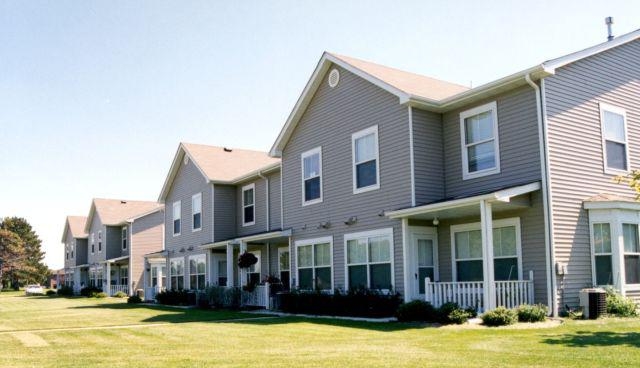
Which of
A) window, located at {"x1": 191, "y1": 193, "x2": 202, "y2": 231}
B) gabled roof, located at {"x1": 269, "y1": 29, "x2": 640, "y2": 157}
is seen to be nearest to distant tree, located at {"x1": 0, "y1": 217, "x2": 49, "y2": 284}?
window, located at {"x1": 191, "y1": 193, "x2": 202, "y2": 231}

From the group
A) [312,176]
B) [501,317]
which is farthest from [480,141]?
[312,176]

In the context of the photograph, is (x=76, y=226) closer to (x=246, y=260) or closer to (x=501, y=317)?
(x=246, y=260)

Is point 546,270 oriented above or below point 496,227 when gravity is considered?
below

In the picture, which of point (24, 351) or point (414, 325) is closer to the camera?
point (24, 351)

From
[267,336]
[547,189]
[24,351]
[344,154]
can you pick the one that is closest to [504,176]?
[547,189]

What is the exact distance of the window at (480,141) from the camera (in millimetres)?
17188

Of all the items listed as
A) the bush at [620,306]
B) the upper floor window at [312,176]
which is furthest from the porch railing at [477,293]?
the upper floor window at [312,176]

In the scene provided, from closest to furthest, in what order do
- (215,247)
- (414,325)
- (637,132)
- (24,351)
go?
(24,351) → (414,325) → (637,132) → (215,247)

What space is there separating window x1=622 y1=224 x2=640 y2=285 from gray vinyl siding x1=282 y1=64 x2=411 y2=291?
18.8 ft

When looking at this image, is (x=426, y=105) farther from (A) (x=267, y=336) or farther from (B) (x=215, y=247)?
(B) (x=215, y=247)

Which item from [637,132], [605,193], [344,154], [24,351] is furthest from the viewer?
[344,154]

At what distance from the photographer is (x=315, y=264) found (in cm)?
2219

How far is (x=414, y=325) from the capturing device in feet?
49.6

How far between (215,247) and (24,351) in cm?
1744
